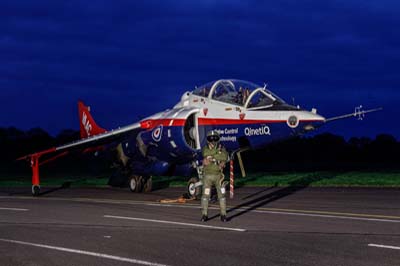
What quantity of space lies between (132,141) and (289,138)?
7.14 m

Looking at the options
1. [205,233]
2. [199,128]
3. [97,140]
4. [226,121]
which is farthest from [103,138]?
[205,233]

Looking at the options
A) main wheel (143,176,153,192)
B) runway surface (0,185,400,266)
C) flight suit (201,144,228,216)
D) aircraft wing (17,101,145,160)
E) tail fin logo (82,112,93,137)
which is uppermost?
tail fin logo (82,112,93,137)

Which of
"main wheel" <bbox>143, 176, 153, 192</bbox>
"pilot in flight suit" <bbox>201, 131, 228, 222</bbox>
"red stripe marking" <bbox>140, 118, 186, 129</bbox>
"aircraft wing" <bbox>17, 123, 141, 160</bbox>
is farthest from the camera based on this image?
"main wheel" <bbox>143, 176, 153, 192</bbox>

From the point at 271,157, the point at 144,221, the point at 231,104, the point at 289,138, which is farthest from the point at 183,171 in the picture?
the point at 271,157

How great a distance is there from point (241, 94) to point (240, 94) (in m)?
0.03

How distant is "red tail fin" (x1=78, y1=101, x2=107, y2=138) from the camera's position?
29.9 m

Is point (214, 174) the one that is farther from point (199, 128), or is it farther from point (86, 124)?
point (86, 124)

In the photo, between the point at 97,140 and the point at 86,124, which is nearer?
the point at 97,140

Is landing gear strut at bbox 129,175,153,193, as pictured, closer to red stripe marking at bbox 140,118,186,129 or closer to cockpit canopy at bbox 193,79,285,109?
red stripe marking at bbox 140,118,186,129

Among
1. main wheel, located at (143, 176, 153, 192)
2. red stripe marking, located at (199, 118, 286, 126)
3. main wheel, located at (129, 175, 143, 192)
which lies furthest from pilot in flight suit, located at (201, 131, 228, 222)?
main wheel, located at (143, 176, 153, 192)

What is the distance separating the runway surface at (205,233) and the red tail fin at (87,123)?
11.1 metres

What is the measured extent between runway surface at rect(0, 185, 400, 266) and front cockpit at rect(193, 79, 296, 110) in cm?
292

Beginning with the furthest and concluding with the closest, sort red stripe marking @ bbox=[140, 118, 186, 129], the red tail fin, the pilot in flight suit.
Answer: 1. the red tail fin
2. red stripe marking @ bbox=[140, 118, 186, 129]
3. the pilot in flight suit

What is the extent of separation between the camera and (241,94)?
752 inches
